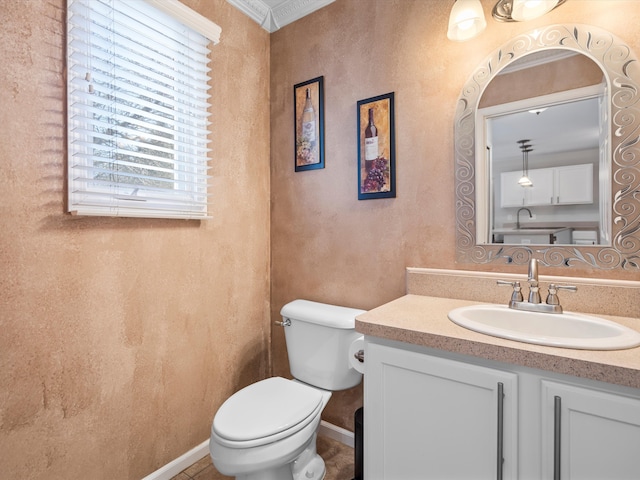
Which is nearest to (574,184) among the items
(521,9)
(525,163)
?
(525,163)

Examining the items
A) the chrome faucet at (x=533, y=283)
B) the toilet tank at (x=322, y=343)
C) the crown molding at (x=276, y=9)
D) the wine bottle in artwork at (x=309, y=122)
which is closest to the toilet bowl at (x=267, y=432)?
the toilet tank at (x=322, y=343)

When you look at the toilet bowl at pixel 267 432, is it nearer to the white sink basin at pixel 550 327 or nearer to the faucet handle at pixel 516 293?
the white sink basin at pixel 550 327

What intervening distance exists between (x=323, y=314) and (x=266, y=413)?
49 cm

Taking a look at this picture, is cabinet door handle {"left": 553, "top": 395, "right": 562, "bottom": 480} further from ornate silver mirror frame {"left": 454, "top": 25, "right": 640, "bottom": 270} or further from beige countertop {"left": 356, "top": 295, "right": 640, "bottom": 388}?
ornate silver mirror frame {"left": 454, "top": 25, "right": 640, "bottom": 270}

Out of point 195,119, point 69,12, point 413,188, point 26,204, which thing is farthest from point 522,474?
point 69,12

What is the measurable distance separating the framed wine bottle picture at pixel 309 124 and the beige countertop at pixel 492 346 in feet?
3.24

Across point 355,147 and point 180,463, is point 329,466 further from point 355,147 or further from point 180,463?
point 355,147

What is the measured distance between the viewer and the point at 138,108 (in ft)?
4.78

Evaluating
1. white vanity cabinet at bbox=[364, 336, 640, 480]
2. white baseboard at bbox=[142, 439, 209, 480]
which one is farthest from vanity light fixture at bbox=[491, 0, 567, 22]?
white baseboard at bbox=[142, 439, 209, 480]

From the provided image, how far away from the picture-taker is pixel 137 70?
142 centimetres

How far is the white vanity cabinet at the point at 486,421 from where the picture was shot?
82 cm

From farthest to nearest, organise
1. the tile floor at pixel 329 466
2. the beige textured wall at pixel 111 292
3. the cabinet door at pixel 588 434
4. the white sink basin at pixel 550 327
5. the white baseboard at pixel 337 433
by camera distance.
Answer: the white baseboard at pixel 337 433, the tile floor at pixel 329 466, the beige textured wall at pixel 111 292, the white sink basin at pixel 550 327, the cabinet door at pixel 588 434

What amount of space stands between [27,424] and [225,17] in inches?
78.6

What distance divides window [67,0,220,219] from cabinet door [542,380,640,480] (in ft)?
5.04
